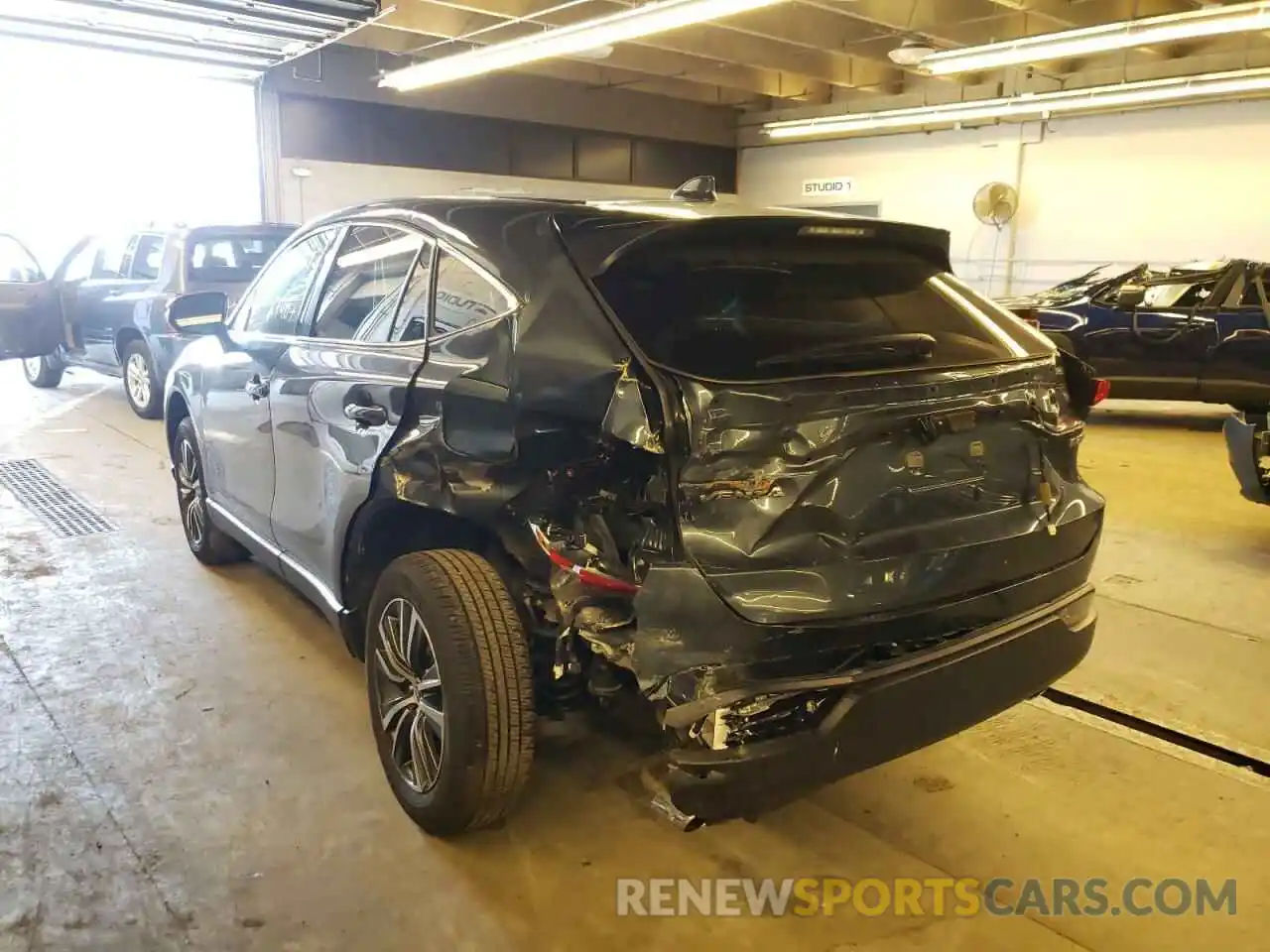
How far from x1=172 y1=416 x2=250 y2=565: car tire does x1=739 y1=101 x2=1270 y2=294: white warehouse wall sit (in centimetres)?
1014

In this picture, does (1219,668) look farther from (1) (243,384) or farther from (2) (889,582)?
(1) (243,384)

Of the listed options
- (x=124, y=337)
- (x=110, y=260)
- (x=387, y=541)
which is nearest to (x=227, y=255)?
(x=124, y=337)

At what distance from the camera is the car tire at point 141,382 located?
780cm

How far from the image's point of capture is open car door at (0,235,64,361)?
8109mm

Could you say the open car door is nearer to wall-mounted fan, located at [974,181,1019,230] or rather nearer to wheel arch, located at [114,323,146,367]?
wheel arch, located at [114,323,146,367]

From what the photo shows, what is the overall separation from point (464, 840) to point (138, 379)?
7008mm

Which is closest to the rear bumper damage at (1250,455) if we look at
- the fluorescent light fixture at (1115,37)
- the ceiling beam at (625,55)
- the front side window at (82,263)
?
the fluorescent light fixture at (1115,37)

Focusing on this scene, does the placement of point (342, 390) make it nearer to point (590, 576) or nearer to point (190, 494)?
point (590, 576)

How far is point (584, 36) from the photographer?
26.5ft

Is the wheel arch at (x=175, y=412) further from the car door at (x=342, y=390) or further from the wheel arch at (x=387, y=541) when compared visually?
the wheel arch at (x=387, y=541)

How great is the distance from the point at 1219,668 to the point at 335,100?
12.3 m

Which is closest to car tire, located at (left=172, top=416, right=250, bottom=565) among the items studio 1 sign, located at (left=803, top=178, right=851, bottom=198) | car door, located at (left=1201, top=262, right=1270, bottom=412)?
car door, located at (left=1201, top=262, right=1270, bottom=412)

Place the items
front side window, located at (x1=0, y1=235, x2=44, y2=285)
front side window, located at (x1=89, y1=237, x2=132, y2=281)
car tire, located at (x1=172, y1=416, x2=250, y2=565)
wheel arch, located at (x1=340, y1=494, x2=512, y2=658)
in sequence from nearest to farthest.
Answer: wheel arch, located at (x1=340, y1=494, x2=512, y2=658), car tire, located at (x1=172, y1=416, x2=250, y2=565), front side window, located at (x1=0, y1=235, x2=44, y2=285), front side window, located at (x1=89, y1=237, x2=132, y2=281)

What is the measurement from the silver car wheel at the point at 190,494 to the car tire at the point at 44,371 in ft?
21.3
